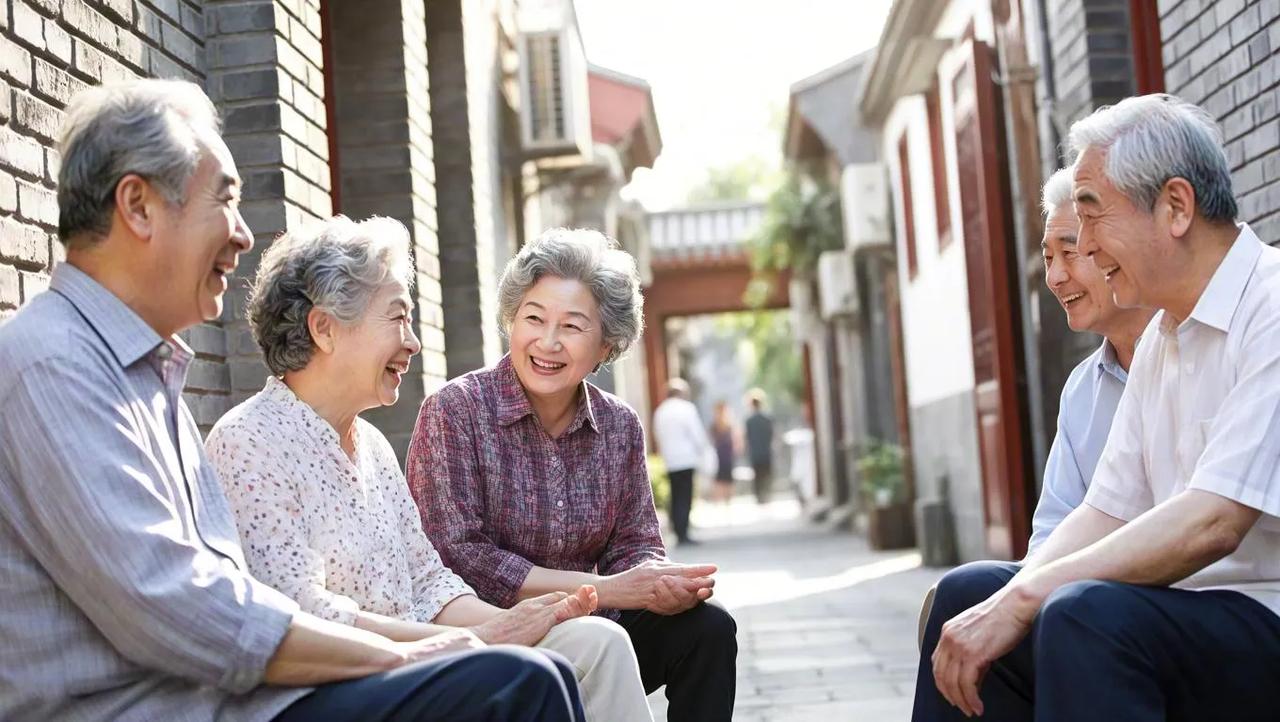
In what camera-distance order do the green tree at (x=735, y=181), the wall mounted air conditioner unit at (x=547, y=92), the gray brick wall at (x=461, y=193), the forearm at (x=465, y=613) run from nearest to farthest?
the forearm at (x=465, y=613) → the gray brick wall at (x=461, y=193) → the wall mounted air conditioner unit at (x=547, y=92) → the green tree at (x=735, y=181)

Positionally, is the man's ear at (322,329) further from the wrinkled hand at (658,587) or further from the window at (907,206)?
the window at (907,206)

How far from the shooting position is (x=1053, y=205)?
3.41 m

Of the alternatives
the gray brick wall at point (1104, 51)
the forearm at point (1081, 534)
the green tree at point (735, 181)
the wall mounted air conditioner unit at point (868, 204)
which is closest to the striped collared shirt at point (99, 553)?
the forearm at point (1081, 534)

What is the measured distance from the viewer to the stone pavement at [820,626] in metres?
4.91

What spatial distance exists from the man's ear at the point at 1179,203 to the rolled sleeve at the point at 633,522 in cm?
133

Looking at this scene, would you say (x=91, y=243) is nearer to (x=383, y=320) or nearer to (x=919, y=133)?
(x=383, y=320)

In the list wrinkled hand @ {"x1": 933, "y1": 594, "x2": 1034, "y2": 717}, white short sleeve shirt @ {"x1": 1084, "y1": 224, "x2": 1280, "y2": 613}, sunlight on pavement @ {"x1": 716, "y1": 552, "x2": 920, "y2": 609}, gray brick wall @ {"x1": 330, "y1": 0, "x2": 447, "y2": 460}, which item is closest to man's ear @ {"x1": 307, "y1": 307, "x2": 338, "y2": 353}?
wrinkled hand @ {"x1": 933, "y1": 594, "x2": 1034, "y2": 717}

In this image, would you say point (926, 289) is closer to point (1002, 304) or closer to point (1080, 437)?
point (1002, 304)

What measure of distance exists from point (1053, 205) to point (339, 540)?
6.07ft

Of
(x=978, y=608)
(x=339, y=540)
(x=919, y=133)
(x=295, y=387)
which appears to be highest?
(x=919, y=133)

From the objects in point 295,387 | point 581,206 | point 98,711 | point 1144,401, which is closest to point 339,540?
point 295,387

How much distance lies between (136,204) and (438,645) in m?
0.79

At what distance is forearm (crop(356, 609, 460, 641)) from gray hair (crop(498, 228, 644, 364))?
3.27 ft

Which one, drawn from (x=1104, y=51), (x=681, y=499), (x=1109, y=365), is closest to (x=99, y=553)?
(x=1109, y=365)
